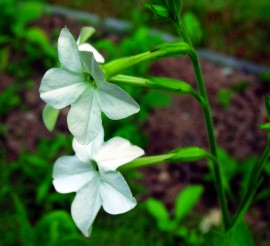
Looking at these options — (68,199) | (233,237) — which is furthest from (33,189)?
(233,237)

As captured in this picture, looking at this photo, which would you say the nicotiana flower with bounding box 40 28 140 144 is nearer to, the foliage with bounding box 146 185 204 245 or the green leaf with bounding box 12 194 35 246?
the green leaf with bounding box 12 194 35 246

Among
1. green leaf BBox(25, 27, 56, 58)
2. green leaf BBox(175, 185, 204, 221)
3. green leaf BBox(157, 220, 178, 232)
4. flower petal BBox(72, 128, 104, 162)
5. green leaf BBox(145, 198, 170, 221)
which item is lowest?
green leaf BBox(25, 27, 56, 58)

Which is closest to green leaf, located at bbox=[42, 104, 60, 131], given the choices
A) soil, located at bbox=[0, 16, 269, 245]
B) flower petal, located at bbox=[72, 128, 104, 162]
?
flower petal, located at bbox=[72, 128, 104, 162]

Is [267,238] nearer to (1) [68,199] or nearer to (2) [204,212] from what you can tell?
(2) [204,212]

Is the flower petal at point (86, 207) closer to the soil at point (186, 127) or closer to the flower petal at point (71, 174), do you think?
the flower petal at point (71, 174)

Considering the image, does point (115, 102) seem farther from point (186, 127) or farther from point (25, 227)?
point (186, 127)

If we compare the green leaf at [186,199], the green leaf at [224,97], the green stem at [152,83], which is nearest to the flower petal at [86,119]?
the green stem at [152,83]
